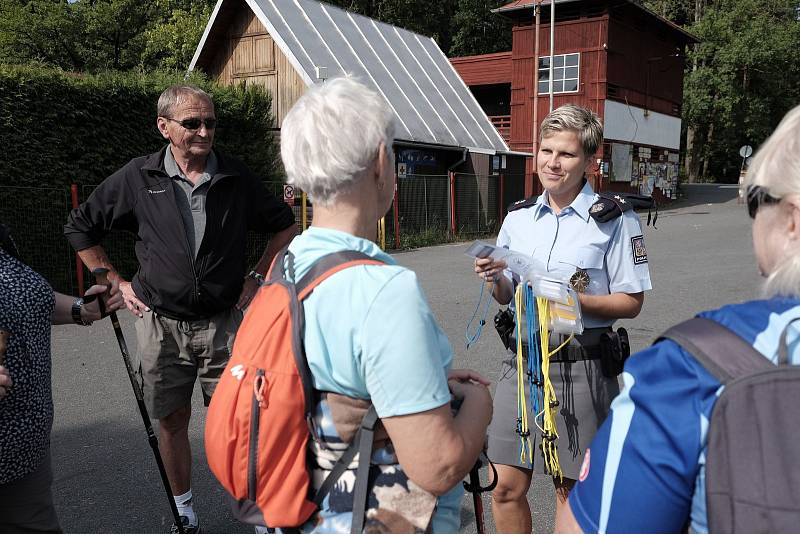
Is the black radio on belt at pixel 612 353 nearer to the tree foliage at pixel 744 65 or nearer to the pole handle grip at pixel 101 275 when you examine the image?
the pole handle grip at pixel 101 275

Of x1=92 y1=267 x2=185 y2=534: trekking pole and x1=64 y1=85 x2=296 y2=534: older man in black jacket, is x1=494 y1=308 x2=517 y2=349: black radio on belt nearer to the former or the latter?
x1=64 y1=85 x2=296 y2=534: older man in black jacket

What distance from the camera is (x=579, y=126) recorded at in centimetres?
261

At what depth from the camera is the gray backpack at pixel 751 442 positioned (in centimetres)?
87

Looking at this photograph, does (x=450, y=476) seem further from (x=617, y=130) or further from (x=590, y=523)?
(x=617, y=130)

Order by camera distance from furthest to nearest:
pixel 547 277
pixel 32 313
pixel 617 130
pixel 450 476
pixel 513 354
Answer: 1. pixel 617 130
2. pixel 513 354
3. pixel 547 277
4. pixel 32 313
5. pixel 450 476

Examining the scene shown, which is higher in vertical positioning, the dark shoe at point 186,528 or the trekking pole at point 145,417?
the trekking pole at point 145,417

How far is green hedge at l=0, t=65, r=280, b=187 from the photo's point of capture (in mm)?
9320

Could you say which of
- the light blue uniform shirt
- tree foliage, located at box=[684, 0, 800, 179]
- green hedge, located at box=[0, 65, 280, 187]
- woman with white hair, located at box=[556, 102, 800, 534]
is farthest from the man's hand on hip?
tree foliage, located at box=[684, 0, 800, 179]

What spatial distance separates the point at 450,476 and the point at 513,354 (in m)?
1.40

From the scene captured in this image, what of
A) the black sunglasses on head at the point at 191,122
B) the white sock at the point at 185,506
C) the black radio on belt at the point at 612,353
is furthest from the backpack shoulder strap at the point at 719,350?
the white sock at the point at 185,506

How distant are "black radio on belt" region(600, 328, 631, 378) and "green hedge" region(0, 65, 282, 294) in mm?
8357

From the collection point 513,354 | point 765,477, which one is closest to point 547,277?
point 513,354

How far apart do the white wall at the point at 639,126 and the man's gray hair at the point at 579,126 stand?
2396cm

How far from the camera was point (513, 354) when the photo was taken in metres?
2.75
